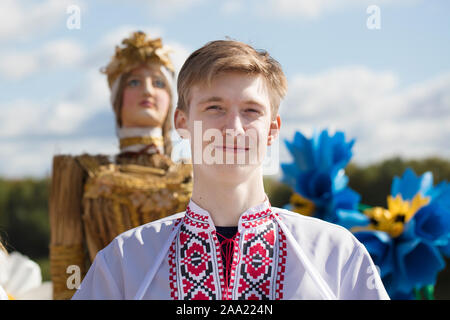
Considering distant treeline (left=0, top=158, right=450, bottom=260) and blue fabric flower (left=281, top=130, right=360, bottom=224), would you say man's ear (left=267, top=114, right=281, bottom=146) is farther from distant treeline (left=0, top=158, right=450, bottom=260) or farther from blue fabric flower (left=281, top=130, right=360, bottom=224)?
distant treeline (left=0, top=158, right=450, bottom=260)

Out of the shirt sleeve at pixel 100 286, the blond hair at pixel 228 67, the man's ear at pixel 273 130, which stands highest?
the blond hair at pixel 228 67

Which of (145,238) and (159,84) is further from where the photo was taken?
(159,84)

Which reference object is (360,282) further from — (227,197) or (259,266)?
(227,197)

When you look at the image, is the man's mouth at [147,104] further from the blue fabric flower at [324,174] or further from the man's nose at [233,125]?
the man's nose at [233,125]

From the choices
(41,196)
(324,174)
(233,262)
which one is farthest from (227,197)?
(41,196)

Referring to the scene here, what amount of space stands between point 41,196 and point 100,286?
26.9ft

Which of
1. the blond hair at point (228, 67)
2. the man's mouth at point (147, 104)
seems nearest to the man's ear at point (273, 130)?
the blond hair at point (228, 67)

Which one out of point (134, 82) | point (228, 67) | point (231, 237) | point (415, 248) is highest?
point (134, 82)

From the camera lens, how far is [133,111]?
3.27m

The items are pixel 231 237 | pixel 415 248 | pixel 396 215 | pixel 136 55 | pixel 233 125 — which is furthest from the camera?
pixel 136 55

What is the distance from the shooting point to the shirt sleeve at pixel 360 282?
1.54 meters

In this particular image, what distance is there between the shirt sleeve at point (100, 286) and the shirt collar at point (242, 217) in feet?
0.89

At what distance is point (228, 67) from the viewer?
1.57 m

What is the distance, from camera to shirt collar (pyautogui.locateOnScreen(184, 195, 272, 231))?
1.63 meters
